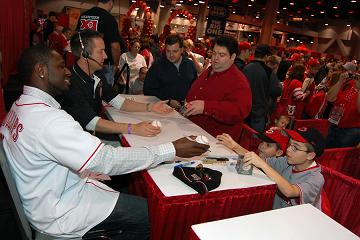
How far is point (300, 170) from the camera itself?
212cm

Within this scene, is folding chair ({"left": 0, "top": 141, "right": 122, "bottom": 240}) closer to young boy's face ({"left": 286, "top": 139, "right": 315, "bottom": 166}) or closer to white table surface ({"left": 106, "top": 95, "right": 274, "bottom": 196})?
white table surface ({"left": 106, "top": 95, "right": 274, "bottom": 196})

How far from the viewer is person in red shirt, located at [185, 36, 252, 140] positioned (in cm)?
259

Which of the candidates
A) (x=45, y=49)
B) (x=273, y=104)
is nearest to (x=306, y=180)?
(x=45, y=49)

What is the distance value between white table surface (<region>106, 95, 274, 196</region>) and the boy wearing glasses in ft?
0.30

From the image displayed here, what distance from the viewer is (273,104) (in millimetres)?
4949

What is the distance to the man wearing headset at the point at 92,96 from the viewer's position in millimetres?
2266

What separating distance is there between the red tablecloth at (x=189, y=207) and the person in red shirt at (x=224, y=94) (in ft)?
3.14

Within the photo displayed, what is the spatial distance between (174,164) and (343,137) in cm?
297

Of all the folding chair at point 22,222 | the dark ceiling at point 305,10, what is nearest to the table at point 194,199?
the folding chair at point 22,222

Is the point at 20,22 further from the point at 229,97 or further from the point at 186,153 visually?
the point at 186,153

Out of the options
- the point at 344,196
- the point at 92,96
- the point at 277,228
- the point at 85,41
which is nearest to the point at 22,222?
the point at 277,228

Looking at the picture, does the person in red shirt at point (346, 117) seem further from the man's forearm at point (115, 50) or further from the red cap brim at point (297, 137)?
the man's forearm at point (115, 50)

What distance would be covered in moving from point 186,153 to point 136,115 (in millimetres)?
1096

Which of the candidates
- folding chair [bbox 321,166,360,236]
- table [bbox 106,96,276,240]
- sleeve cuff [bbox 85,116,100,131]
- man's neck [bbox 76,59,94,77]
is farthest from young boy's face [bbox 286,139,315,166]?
man's neck [bbox 76,59,94,77]
